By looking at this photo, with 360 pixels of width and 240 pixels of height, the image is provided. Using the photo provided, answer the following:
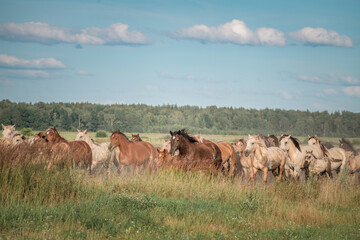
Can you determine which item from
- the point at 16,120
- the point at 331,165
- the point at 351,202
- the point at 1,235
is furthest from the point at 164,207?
the point at 16,120

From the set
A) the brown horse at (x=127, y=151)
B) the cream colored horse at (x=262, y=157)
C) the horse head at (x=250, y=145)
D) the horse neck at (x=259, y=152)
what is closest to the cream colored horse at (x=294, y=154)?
the cream colored horse at (x=262, y=157)

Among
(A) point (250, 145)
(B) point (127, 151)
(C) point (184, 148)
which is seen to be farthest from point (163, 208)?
(B) point (127, 151)

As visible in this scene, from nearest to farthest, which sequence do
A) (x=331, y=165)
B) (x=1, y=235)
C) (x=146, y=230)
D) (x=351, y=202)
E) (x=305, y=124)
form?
(x=1, y=235) < (x=146, y=230) < (x=351, y=202) < (x=331, y=165) < (x=305, y=124)

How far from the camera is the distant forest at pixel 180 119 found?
109m

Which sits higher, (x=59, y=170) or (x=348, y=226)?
(x=59, y=170)

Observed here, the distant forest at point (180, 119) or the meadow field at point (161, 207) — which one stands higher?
the distant forest at point (180, 119)

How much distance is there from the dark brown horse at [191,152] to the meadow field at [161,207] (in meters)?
1.51

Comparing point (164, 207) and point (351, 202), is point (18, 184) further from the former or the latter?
point (351, 202)

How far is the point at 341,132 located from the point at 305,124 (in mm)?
12743

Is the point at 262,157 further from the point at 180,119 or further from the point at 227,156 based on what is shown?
the point at 180,119

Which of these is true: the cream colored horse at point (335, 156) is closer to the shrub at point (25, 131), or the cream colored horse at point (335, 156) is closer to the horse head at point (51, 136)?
the horse head at point (51, 136)

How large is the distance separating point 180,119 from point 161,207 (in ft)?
435

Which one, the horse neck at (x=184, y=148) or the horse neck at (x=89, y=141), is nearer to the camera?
the horse neck at (x=184, y=148)

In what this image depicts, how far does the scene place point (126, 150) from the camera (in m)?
20.9
